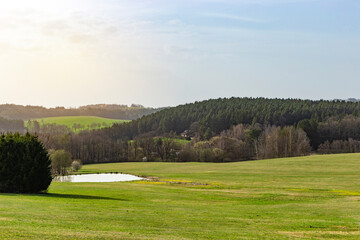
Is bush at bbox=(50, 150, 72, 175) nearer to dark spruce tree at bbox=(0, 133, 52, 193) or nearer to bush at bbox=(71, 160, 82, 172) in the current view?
bush at bbox=(71, 160, 82, 172)

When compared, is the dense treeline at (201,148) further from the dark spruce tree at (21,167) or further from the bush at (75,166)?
the dark spruce tree at (21,167)

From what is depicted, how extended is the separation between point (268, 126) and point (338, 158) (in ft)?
270

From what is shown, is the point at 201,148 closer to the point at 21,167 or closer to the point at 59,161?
the point at 59,161

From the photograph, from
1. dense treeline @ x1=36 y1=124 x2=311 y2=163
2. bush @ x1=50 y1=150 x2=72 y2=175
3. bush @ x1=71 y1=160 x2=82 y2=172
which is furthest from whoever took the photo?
dense treeline @ x1=36 y1=124 x2=311 y2=163

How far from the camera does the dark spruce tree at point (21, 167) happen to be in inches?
1528

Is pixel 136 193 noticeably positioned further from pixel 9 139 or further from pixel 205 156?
pixel 205 156

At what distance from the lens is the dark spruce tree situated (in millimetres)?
38812

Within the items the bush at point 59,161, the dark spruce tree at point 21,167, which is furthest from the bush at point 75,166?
the dark spruce tree at point 21,167

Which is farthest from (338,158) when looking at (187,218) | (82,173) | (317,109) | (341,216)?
(317,109)

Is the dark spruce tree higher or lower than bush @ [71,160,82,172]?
higher

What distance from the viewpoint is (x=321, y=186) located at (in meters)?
54.5

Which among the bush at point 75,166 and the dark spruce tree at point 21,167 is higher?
the dark spruce tree at point 21,167

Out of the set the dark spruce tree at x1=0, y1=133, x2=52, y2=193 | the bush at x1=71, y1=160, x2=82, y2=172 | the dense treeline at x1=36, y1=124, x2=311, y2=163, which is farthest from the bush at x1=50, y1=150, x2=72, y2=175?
the dark spruce tree at x1=0, y1=133, x2=52, y2=193

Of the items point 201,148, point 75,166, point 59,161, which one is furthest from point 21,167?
point 201,148
